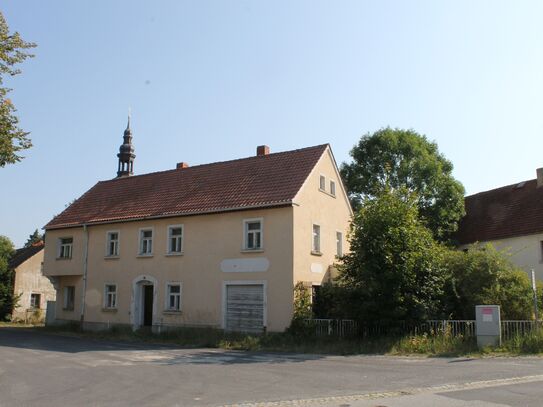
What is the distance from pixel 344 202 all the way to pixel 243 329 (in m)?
9.18

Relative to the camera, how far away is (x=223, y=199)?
25828 millimetres

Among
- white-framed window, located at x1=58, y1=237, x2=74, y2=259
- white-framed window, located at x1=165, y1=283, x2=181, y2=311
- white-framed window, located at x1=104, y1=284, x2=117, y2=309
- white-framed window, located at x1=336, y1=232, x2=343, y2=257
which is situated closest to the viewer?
white-framed window, located at x1=165, y1=283, x2=181, y2=311

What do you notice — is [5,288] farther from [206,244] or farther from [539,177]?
[539,177]

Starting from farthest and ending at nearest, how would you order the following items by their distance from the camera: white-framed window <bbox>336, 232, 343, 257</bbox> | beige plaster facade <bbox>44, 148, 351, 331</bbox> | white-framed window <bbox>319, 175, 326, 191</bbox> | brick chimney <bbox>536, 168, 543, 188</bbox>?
brick chimney <bbox>536, 168, 543, 188</bbox>
white-framed window <bbox>336, 232, 343, 257</bbox>
white-framed window <bbox>319, 175, 326, 191</bbox>
beige plaster facade <bbox>44, 148, 351, 331</bbox>

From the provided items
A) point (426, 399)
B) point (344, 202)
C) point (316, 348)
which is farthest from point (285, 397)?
point (344, 202)

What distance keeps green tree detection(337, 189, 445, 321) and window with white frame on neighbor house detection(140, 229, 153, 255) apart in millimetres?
10752

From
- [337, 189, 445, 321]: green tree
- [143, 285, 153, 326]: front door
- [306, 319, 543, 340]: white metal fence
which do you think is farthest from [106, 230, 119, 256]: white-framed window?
[337, 189, 445, 321]: green tree

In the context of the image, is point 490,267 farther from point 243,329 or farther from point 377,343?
point 243,329

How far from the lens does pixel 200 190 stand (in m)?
28.0

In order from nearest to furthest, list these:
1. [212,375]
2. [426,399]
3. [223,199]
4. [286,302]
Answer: [426,399], [212,375], [286,302], [223,199]

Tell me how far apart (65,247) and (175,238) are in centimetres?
894

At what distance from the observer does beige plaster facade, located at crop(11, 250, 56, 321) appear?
41.0 metres

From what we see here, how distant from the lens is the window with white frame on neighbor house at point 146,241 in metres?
27.8

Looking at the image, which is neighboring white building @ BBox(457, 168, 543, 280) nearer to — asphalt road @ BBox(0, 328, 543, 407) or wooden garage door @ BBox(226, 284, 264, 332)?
wooden garage door @ BBox(226, 284, 264, 332)
